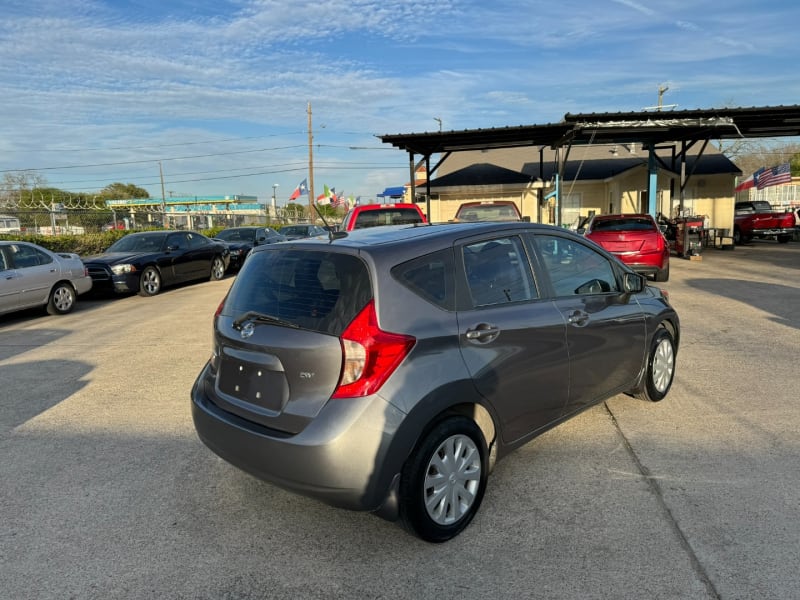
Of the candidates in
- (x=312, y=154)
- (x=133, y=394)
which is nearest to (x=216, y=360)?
(x=133, y=394)

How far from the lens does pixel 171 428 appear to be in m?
4.76

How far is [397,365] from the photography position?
2832 mm

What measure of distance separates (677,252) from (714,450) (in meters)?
17.8

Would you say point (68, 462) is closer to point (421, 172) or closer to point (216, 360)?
point (216, 360)

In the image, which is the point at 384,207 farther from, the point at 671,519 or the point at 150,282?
the point at 671,519

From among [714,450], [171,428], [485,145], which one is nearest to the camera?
[714,450]

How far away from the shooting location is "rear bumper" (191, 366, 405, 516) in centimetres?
274

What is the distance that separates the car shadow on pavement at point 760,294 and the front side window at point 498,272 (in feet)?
20.7

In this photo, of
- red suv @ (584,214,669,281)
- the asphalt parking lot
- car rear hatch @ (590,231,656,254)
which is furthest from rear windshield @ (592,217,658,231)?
the asphalt parking lot

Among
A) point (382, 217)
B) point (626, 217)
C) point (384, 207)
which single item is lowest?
point (626, 217)

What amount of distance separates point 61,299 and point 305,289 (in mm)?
9604

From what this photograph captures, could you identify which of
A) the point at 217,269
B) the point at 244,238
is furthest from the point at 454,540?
the point at 244,238

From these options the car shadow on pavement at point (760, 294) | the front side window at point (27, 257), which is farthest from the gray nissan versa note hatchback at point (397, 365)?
the front side window at point (27, 257)

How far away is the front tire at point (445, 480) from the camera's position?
9.52 ft
